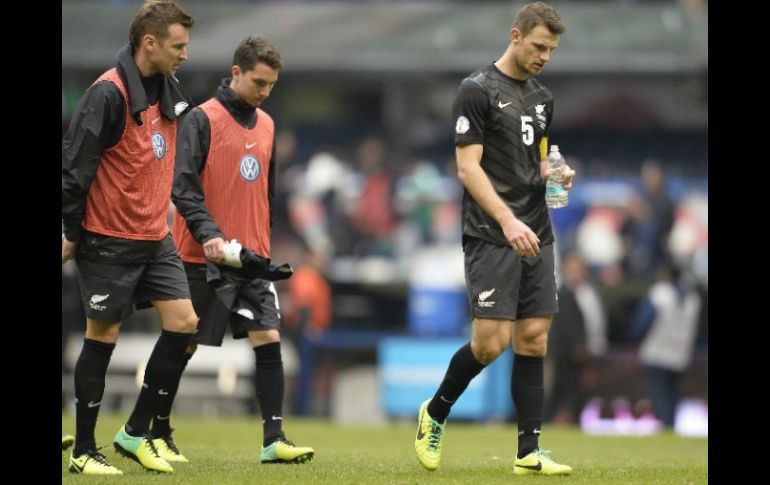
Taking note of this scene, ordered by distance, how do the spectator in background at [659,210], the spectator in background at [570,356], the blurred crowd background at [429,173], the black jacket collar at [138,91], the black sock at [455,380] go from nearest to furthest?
1. the black jacket collar at [138,91]
2. the black sock at [455,380]
3. the spectator in background at [570,356]
4. the blurred crowd background at [429,173]
5. the spectator in background at [659,210]

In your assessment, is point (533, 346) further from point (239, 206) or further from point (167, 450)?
point (167, 450)

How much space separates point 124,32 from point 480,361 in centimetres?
1713

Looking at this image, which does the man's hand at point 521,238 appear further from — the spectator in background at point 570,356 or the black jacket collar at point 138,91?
the spectator in background at point 570,356

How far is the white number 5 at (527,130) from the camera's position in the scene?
8555 mm

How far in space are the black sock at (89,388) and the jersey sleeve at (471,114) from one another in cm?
231

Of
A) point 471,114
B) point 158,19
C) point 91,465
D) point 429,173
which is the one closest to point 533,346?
point 471,114

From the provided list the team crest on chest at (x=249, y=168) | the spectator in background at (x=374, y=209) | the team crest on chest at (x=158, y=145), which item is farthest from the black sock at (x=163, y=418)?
the spectator in background at (x=374, y=209)

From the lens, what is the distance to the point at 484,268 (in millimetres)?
8484

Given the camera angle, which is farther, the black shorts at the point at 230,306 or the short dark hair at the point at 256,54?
the black shorts at the point at 230,306

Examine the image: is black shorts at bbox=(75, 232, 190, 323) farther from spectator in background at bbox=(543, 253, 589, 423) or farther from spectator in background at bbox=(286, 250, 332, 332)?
spectator in background at bbox=(286, 250, 332, 332)

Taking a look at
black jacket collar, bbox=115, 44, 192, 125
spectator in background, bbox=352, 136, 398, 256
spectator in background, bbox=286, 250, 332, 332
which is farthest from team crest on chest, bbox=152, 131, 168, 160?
spectator in background, bbox=352, 136, 398, 256

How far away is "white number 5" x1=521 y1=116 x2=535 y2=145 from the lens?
855 cm

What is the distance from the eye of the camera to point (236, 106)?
9.39m
